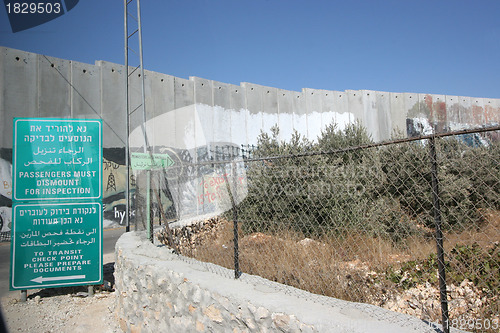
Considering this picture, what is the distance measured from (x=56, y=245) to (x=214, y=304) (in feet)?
11.3

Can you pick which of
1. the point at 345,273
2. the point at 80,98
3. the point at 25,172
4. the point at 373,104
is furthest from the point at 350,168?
the point at 373,104

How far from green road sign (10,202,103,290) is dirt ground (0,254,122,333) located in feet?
0.88

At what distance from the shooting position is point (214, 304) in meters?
2.88

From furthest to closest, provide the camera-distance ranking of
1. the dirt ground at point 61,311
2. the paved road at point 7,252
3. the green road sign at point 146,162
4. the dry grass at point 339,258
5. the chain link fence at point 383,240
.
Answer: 1. the paved road at point 7,252
2. the green road sign at point 146,162
3. the dirt ground at point 61,311
4. the dry grass at point 339,258
5. the chain link fence at point 383,240

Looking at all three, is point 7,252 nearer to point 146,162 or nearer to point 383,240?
point 146,162

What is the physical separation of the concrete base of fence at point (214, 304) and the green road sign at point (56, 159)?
135 centimetres

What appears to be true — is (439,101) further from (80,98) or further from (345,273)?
(345,273)

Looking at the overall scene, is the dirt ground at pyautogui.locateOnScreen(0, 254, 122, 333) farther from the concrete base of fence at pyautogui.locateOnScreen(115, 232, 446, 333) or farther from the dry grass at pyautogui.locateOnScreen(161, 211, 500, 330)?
the dry grass at pyautogui.locateOnScreen(161, 211, 500, 330)

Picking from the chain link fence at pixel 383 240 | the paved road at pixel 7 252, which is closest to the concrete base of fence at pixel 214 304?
the chain link fence at pixel 383 240

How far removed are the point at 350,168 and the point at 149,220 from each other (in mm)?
3064

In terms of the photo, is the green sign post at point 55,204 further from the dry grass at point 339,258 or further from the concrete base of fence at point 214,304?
the dry grass at point 339,258

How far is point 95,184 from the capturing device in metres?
5.36

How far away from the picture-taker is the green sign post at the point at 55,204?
16.6 ft

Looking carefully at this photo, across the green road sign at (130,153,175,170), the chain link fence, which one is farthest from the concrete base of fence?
the green road sign at (130,153,175,170)
